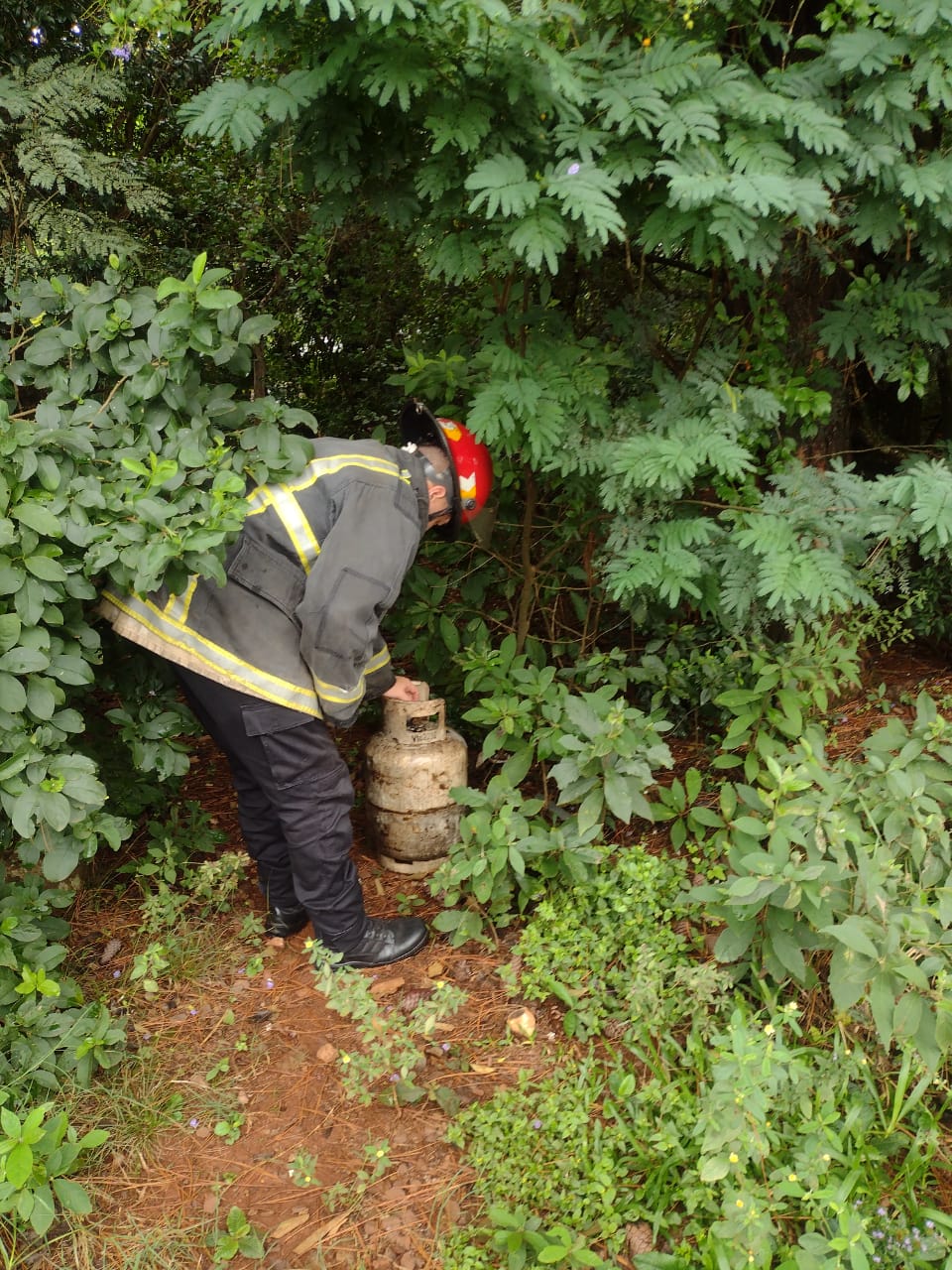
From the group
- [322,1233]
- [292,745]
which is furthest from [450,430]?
[322,1233]

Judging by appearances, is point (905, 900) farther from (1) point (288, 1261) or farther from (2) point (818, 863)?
(1) point (288, 1261)

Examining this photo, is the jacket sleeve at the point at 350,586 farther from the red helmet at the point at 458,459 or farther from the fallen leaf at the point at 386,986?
the fallen leaf at the point at 386,986

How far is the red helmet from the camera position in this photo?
3236mm

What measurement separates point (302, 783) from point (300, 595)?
608 mm

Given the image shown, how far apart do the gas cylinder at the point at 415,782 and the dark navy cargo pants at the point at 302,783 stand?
504 millimetres

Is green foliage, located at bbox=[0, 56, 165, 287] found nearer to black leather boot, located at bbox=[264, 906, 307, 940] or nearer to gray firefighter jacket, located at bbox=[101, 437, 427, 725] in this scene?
gray firefighter jacket, located at bbox=[101, 437, 427, 725]

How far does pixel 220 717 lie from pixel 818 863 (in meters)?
1.87

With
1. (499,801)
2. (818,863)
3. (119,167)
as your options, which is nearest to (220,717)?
(499,801)

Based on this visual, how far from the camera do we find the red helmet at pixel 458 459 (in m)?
3.24

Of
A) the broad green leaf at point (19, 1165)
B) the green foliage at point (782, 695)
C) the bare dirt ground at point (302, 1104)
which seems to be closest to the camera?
the broad green leaf at point (19, 1165)

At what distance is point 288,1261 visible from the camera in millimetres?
2398

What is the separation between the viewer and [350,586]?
283 centimetres

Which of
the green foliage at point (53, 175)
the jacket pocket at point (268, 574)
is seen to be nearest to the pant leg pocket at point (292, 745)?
the jacket pocket at point (268, 574)

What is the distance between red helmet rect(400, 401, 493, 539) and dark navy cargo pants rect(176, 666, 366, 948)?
0.89 m
